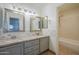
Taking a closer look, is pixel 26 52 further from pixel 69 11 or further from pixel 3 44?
pixel 69 11

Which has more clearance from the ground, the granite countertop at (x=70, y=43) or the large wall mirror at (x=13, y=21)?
the large wall mirror at (x=13, y=21)

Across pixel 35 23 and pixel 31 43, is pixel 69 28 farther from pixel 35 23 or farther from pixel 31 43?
pixel 31 43

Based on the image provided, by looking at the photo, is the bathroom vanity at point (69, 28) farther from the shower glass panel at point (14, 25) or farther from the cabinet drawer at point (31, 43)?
the shower glass panel at point (14, 25)

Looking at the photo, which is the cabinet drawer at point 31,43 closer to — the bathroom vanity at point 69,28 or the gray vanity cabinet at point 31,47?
the gray vanity cabinet at point 31,47

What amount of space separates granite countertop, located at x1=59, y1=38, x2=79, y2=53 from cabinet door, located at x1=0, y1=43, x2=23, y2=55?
642mm

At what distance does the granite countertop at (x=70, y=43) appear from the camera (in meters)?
1.77

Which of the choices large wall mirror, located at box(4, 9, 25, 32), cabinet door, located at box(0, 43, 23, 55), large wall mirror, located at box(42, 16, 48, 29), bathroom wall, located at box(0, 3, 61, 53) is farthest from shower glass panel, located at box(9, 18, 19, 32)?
large wall mirror, located at box(42, 16, 48, 29)

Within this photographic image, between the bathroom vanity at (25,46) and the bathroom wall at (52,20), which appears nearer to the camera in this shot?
the bathroom vanity at (25,46)

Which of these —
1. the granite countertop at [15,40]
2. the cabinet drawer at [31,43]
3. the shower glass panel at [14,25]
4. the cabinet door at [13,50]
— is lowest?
the cabinet door at [13,50]

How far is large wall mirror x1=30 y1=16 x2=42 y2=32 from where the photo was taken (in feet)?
5.98

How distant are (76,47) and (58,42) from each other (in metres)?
0.28

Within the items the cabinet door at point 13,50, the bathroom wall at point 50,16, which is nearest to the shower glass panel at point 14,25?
the bathroom wall at point 50,16

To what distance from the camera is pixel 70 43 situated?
1811mm
